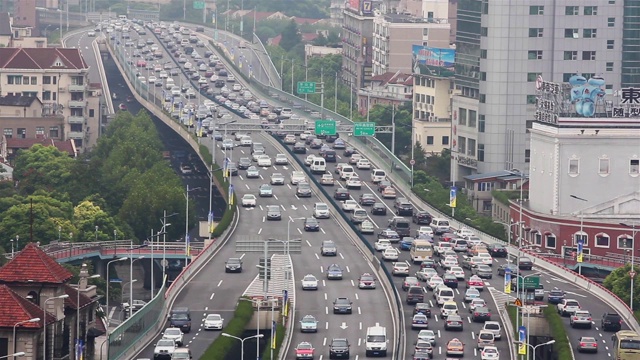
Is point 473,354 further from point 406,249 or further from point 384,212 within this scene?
point 384,212

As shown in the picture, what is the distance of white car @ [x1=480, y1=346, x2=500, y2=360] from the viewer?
5162 inches

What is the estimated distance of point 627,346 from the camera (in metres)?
129

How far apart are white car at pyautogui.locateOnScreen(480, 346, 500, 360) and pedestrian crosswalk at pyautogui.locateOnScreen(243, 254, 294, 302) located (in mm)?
20911

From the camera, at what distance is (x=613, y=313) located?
145 m

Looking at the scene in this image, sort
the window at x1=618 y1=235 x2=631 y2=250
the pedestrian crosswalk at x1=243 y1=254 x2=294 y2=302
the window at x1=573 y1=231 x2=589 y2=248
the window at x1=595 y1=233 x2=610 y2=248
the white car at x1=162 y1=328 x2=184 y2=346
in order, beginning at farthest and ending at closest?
the window at x1=573 y1=231 x2=589 y2=248, the window at x1=595 y1=233 x2=610 y2=248, the window at x1=618 y1=235 x2=631 y2=250, the pedestrian crosswalk at x1=243 y1=254 x2=294 y2=302, the white car at x1=162 y1=328 x2=184 y2=346

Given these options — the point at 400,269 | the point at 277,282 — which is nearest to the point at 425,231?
the point at 400,269

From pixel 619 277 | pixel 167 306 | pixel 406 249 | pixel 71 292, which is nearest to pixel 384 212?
pixel 406 249

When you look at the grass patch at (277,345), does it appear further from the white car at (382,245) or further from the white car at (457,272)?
the white car at (382,245)

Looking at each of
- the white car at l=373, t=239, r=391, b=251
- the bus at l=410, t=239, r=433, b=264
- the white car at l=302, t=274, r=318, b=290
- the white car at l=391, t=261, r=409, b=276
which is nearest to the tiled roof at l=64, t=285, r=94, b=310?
the white car at l=302, t=274, r=318, b=290

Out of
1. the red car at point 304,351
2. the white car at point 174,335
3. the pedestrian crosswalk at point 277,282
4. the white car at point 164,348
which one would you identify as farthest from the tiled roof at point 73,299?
the pedestrian crosswalk at point 277,282

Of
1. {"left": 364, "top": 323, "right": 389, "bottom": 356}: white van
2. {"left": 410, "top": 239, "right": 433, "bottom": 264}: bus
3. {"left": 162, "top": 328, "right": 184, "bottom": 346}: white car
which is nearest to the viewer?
{"left": 364, "top": 323, "right": 389, "bottom": 356}: white van

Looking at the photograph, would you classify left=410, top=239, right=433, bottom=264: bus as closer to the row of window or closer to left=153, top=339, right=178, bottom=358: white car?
the row of window

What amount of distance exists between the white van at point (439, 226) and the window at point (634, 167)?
16.9 meters

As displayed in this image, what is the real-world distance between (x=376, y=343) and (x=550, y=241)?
55.7m
